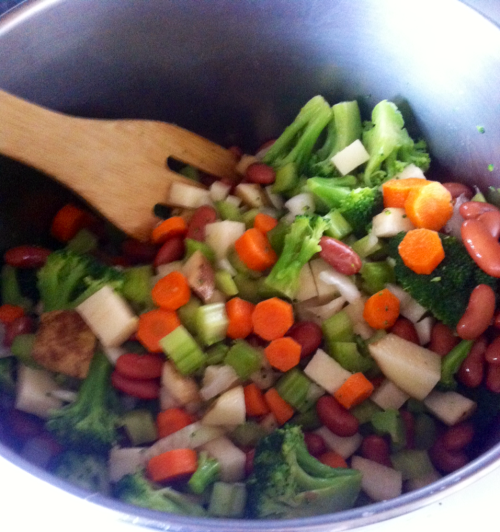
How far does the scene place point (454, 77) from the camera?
4.72ft

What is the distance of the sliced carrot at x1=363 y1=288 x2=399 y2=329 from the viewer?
1417 millimetres

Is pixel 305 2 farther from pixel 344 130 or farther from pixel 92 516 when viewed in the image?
pixel 92 516

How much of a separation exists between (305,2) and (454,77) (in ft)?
1.67

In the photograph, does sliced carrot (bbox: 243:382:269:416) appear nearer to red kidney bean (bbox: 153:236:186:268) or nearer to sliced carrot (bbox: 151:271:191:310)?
sliced carrot (bbox: 151:271:191:310)

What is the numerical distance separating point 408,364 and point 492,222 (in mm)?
447

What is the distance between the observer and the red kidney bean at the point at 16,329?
1.44 metres

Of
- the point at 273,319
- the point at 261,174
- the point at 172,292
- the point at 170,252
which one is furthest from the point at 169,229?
the point at 273,319

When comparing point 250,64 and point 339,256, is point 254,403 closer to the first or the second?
point 339,256

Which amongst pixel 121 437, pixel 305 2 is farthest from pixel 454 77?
pixel 121 437

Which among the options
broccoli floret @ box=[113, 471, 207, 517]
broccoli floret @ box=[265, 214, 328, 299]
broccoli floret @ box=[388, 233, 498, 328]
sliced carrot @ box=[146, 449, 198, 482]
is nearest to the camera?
broccoli floret @ box=[113, 471, 207, 517]

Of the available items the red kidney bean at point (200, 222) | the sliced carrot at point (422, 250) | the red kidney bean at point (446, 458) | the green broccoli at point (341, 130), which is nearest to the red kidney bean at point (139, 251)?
the red kidney bean at point (200, 222)

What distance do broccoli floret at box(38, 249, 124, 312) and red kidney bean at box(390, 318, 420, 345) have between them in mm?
841

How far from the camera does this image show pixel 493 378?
1288 millimetres

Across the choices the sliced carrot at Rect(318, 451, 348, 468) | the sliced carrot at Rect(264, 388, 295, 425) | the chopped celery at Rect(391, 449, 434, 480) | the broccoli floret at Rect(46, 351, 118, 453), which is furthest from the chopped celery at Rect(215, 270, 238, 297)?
the chopped celery at Rect(391, 449, 434, 480)
